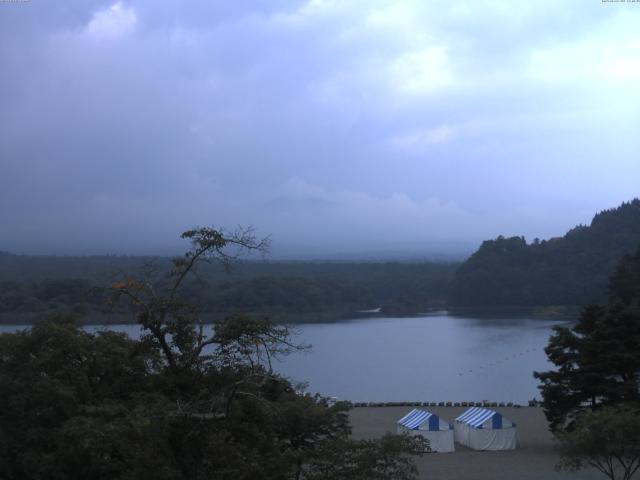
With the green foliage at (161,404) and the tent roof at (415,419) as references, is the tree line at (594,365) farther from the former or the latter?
the green foliage at (161,404)

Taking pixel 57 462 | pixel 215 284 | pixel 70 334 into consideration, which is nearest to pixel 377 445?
pixel 57 462

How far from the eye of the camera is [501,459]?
12945 millimetres

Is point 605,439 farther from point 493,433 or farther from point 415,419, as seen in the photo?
point 415,419

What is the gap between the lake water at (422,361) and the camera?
22750 mm

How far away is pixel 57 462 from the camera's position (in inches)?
239

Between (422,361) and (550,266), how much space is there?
31691 mm

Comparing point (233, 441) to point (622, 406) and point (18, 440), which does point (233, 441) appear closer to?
point (18, 440)

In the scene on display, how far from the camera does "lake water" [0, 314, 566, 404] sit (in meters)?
22.8

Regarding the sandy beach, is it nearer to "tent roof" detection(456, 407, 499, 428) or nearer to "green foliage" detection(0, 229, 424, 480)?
"tent roof" detection(456, 407, 499, 428)

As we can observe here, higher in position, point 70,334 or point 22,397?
point 70,334

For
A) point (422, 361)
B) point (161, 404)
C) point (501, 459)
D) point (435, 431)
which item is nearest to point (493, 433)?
point (501, 459)

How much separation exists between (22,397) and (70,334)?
0.66 m

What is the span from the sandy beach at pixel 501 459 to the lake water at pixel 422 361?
267cm

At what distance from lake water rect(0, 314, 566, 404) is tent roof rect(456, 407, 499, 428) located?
4.25 metres
